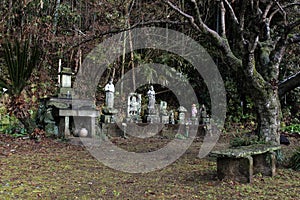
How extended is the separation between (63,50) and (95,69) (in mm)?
1322

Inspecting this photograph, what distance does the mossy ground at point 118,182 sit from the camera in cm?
279

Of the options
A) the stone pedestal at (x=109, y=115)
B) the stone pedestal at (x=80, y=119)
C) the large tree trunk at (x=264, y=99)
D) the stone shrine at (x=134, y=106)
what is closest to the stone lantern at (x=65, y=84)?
the stone pedestal at (x=80, y=119)

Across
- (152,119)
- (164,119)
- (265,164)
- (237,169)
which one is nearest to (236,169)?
(237,169)

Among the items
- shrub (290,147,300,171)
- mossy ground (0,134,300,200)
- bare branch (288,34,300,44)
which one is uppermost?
bare branch (288,34,300,44)

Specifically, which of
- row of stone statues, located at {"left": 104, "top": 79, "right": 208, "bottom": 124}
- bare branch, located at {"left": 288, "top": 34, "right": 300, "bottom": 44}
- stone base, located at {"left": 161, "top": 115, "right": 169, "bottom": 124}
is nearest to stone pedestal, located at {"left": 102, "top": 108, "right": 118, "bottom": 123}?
row of stone statues, located at {"left": 104, "top": 79, "right": 208, "bottom": 124}

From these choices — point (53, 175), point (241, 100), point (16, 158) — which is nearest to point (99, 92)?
point (241, 100)

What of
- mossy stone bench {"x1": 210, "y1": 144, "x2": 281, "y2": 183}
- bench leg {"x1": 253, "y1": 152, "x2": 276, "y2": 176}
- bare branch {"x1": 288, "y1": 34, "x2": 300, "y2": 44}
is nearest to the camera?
mossy stone bench {"x1": 210, "y1": 144, "x2": 281, "y2": 183}

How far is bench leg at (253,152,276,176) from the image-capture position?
3.49 m

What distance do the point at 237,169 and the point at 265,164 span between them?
1.60ft

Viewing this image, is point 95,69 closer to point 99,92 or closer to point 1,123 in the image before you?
point 99,92

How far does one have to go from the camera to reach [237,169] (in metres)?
3.22

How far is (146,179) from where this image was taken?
3381 millimetres

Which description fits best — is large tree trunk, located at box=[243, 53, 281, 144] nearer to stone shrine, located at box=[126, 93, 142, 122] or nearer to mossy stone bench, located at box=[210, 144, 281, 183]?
mossy stone bench, located at box=[210, 144, 281, 183]

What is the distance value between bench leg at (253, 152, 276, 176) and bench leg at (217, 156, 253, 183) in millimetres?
385
